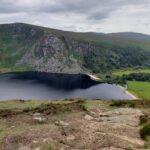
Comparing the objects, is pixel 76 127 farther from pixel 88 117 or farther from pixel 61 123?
pixel 88 117

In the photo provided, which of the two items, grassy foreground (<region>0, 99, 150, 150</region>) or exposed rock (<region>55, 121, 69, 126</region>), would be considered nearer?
grassy foreground (<region>0, 99, 150, 150</region>)

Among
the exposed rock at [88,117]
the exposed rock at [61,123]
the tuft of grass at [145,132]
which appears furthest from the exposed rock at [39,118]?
the tuft of grass at [145,132]

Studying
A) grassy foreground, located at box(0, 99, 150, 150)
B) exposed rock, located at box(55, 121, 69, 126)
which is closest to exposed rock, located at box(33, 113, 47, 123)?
grassy foreground, located at box(0, 99, 150, 150)

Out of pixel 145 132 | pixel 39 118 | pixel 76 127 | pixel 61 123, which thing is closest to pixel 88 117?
pixel 61 123

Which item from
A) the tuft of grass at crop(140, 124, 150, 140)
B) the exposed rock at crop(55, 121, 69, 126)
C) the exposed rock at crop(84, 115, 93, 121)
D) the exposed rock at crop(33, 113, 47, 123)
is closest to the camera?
the tuft of grass at crop(140, 124, 150, 140)

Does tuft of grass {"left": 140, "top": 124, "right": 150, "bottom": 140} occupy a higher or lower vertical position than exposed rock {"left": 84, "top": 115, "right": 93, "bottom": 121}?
higher

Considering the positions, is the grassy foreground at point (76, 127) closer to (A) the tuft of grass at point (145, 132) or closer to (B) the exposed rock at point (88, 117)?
(B) the exposed rock at point (88, 117)

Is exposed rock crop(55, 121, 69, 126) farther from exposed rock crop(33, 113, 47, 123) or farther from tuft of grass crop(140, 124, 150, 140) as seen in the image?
tuft of grass crop(140, 124, 150, 140)

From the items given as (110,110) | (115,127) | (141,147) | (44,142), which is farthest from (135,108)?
(44,142)

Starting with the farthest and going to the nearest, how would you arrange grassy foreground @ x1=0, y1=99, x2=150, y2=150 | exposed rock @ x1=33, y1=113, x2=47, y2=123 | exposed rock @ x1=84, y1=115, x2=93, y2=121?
exposed rock @ x1=84, y1=115, x2=93, y2=121 < exposed rock @ x1=33, y1=113, x2=47, y2=123 < grassy foreground @ x1=0, y1=99, x2=150, y2=150
